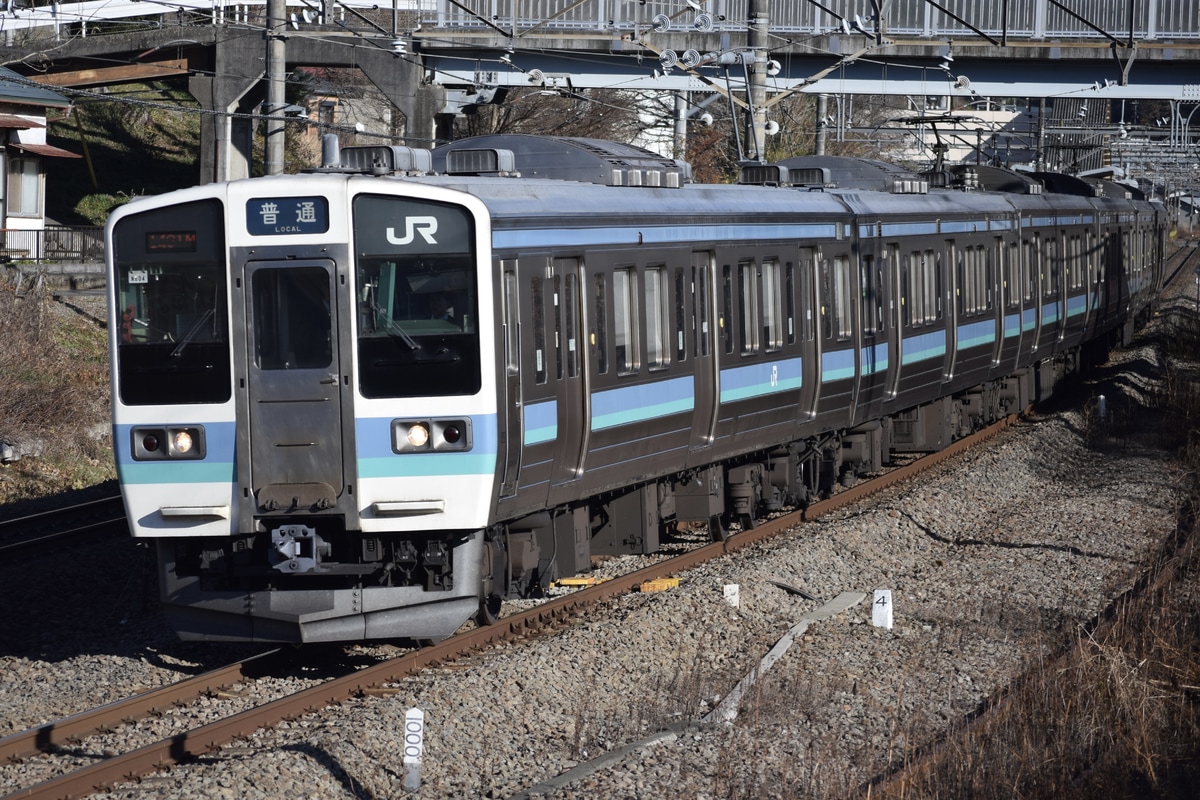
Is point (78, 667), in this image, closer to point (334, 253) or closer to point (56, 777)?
point (56, 777)

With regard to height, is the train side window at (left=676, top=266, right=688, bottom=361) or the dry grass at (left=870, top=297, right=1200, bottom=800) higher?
the train side window at (left=676, top=266, right=688, bottom=361)

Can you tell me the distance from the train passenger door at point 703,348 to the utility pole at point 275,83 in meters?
6.20

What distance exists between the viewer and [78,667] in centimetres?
937

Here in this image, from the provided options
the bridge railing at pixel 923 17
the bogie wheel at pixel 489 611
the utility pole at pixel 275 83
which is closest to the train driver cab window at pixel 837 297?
the bogie wheel at pixel 489 611

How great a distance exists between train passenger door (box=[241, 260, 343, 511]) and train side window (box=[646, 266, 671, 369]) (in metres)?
3.04

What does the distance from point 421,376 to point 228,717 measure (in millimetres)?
2081

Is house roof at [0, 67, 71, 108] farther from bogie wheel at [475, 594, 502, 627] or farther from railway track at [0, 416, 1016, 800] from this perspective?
bogie wheel at [475, 594, 502, 627]

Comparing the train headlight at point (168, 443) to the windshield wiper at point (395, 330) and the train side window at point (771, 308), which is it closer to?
the windshield wiper at point (395, 330)

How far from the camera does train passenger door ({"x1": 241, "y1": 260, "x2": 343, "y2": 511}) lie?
862cm

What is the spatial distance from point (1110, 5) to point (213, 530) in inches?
937

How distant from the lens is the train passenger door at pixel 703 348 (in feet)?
38.7

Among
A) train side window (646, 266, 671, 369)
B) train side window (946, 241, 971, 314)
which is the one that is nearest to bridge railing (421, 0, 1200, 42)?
train side window (946, 241, 971, 314)

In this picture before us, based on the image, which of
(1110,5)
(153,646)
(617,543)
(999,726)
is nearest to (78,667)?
(153,646)

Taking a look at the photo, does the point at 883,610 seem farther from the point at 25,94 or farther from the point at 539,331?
the point at 25,94
